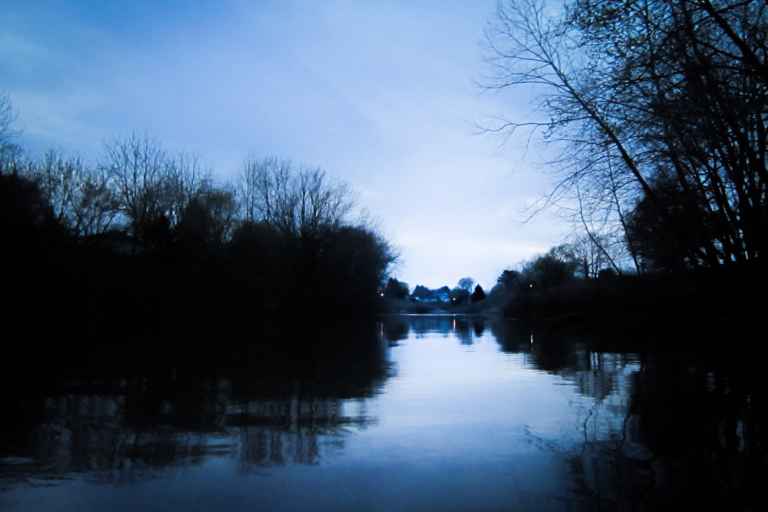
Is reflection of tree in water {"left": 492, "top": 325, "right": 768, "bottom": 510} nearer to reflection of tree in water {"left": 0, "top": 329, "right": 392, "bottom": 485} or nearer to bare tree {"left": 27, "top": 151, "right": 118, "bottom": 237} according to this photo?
reflection of tree in water {"left": 0, "top": 329, "right": 392, "bottom": 485}

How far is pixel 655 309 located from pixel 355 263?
30.2 m

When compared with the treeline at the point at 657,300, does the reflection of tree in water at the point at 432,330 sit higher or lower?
lower

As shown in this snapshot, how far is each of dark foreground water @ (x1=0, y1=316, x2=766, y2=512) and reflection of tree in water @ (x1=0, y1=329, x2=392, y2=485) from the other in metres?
0.03

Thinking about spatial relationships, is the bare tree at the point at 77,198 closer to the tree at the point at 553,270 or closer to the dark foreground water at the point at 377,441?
the dark foreground water at the point at 377,441

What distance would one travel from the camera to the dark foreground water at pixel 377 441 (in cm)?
391

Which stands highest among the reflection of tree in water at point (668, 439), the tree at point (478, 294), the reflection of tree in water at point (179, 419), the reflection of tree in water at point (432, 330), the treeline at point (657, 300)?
the tree at point (478, 294)

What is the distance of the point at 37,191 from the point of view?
2233 centimetres

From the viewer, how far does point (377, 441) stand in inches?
218

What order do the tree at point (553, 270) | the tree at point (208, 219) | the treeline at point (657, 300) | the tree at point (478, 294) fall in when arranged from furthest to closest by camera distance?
the tree at point (478, 294) → the tree at point (553, 270) → the tree at point (208, 219) → the treeline at point (657, 300)

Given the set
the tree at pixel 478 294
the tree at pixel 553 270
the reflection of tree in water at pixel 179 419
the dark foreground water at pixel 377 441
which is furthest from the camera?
the tree at pixel 478 294

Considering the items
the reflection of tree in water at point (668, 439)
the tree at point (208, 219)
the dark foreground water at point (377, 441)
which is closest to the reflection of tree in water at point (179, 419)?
the dark foreground water at point (377, 441)

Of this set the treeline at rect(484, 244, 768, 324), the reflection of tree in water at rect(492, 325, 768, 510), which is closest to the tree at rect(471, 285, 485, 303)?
the treeline at rect(484, 244, 768, 324)

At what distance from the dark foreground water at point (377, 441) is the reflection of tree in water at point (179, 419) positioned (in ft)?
0.09

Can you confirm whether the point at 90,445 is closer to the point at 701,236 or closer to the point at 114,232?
the point at 701,236
